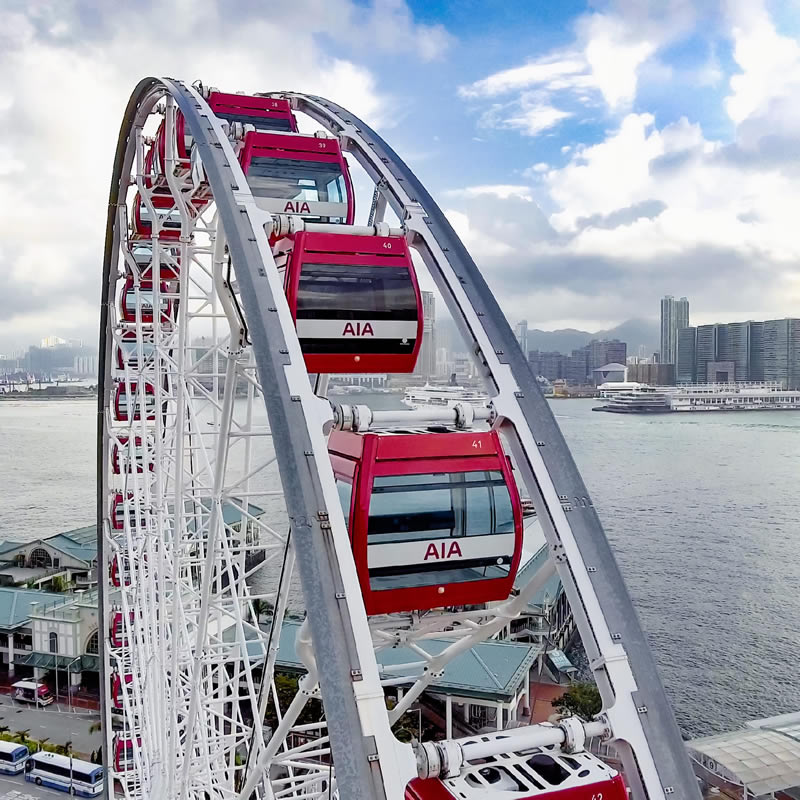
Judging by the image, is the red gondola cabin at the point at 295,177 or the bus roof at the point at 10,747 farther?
the bus roof at the point at 10,747

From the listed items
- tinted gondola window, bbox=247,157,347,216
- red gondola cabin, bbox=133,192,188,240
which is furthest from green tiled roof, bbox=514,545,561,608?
tinted gondola window, bbox=247,157,347,216

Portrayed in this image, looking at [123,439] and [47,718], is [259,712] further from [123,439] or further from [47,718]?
[47,718]

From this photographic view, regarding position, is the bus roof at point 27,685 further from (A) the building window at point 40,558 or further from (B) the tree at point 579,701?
(B) the tree at point 579,701

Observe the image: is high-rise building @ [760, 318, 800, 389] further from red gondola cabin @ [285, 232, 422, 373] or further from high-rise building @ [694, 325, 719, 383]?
red gondola cabin @ [285, 232, 422, 373]

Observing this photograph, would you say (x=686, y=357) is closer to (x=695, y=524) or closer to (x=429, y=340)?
(x=695, y=524)

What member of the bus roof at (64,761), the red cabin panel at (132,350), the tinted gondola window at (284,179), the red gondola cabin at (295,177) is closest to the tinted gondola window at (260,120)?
the red gondola cabin at (295,177)

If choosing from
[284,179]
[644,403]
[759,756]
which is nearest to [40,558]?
[759,756]
